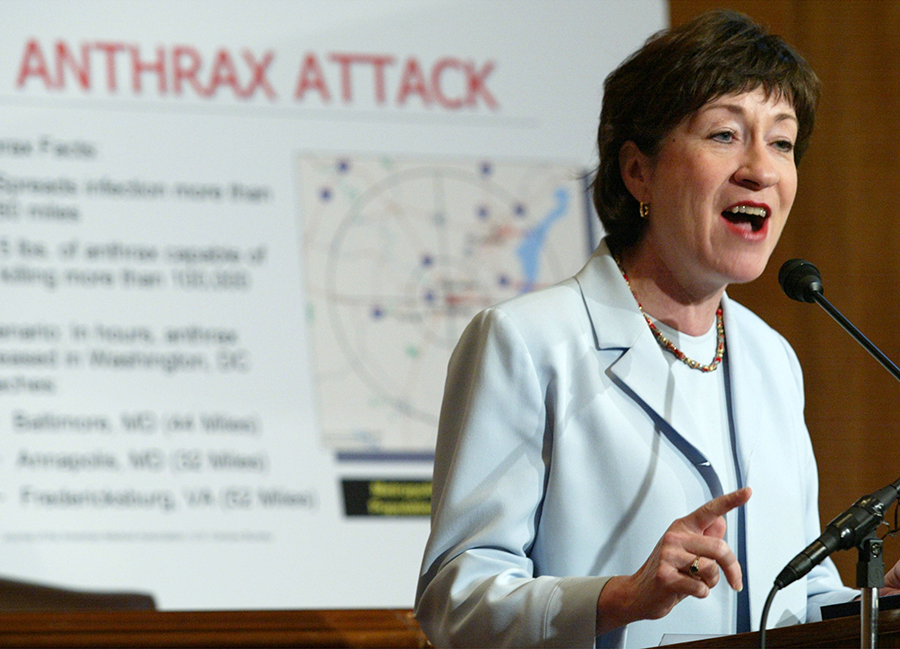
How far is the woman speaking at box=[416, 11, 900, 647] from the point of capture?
4.98 feet

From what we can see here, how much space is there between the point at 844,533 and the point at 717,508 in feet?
0.41

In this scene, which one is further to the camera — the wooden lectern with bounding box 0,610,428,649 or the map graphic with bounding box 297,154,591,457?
the map graphic with bounding box 297,154,591,457

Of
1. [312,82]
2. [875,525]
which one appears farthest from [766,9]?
[875,525]

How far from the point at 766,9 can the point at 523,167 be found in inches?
36.3

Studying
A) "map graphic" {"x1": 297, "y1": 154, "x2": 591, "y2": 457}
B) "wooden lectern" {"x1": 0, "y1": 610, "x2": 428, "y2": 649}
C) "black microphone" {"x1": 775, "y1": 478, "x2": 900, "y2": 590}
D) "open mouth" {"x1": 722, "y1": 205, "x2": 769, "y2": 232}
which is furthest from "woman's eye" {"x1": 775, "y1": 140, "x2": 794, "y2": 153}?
"map graphic" {"x1": 297, "y1": 154, "x2": 591, "y2": 457}

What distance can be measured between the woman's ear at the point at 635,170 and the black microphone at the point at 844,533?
0.69 meters

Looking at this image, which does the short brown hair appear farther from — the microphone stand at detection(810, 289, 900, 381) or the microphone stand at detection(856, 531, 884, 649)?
the microphone stand at detection(856, 531, 884, 649)

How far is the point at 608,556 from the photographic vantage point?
1.57 m

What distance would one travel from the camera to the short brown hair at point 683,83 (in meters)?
1.66

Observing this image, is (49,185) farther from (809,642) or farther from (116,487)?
(809,642)

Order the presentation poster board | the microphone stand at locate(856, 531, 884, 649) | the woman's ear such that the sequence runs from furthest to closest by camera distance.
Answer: the presentation poster board, the woman's ear, the microphone stand at locate(856, 531, 884, 649)

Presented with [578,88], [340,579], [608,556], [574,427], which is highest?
[578,88]

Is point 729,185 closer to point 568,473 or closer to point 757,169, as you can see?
point 757,169

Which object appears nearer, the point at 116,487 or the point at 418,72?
the point at 116,487
